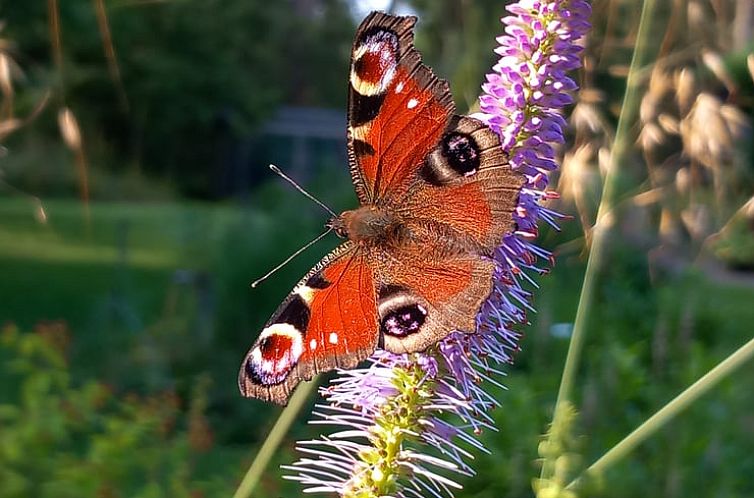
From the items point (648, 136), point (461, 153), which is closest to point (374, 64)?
point (461, 153)

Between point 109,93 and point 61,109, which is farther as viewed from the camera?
point 109,93

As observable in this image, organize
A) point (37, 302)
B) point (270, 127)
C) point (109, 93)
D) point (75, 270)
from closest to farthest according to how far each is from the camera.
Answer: point (37, 302) < point (75, 270) < point (109, 93) < point (270, 127)

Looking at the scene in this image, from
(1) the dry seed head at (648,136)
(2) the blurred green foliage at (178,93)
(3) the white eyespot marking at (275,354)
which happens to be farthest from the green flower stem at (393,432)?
(2) the blurred green foliage at (178,93)

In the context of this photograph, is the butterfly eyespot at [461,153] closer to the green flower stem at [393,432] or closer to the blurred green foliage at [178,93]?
the green flower stem at [393,432]

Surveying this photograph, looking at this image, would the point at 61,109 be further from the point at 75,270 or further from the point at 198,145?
the point at 198,145

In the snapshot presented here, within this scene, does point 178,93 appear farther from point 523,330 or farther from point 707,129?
point 707,129

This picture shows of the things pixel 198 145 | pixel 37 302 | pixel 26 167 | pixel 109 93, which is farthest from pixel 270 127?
pixel 37 302
